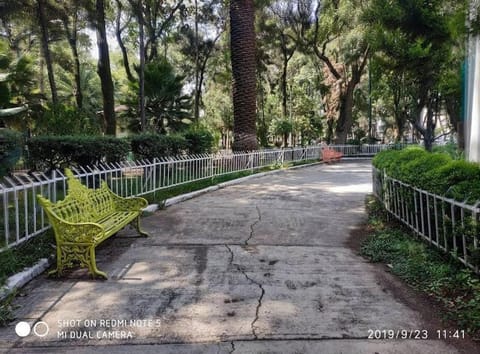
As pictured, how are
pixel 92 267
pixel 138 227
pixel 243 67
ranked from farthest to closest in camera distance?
pixel 243 67
pixel 138 227
pixel 92 267

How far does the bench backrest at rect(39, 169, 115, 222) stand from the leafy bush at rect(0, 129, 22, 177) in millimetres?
2927

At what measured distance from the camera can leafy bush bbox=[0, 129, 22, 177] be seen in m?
7.94

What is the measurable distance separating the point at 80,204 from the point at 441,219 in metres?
4.51

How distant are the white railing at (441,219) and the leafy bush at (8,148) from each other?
23.6 ft

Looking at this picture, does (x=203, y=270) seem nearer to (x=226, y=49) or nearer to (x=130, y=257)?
(x=130, y=257)

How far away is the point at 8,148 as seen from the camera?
8.07 meters

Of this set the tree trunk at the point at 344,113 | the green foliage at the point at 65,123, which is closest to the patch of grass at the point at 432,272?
the green foliage at the point at 65,123

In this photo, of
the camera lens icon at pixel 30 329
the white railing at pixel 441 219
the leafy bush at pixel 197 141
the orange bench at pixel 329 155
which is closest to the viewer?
the camera lens icon at pixel 30 329

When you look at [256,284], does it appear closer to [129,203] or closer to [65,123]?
[129,203]

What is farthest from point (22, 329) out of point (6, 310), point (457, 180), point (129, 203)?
point (457, 180)

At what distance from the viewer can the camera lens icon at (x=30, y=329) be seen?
10.9ft

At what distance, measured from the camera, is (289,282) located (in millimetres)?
4457

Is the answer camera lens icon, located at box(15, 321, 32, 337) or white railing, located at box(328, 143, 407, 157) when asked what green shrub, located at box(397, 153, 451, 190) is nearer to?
camera lens icon, located at box(15, 321, 32, 337)

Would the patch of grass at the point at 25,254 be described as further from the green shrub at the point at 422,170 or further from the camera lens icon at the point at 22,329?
the green shrub at the point at 422,170
